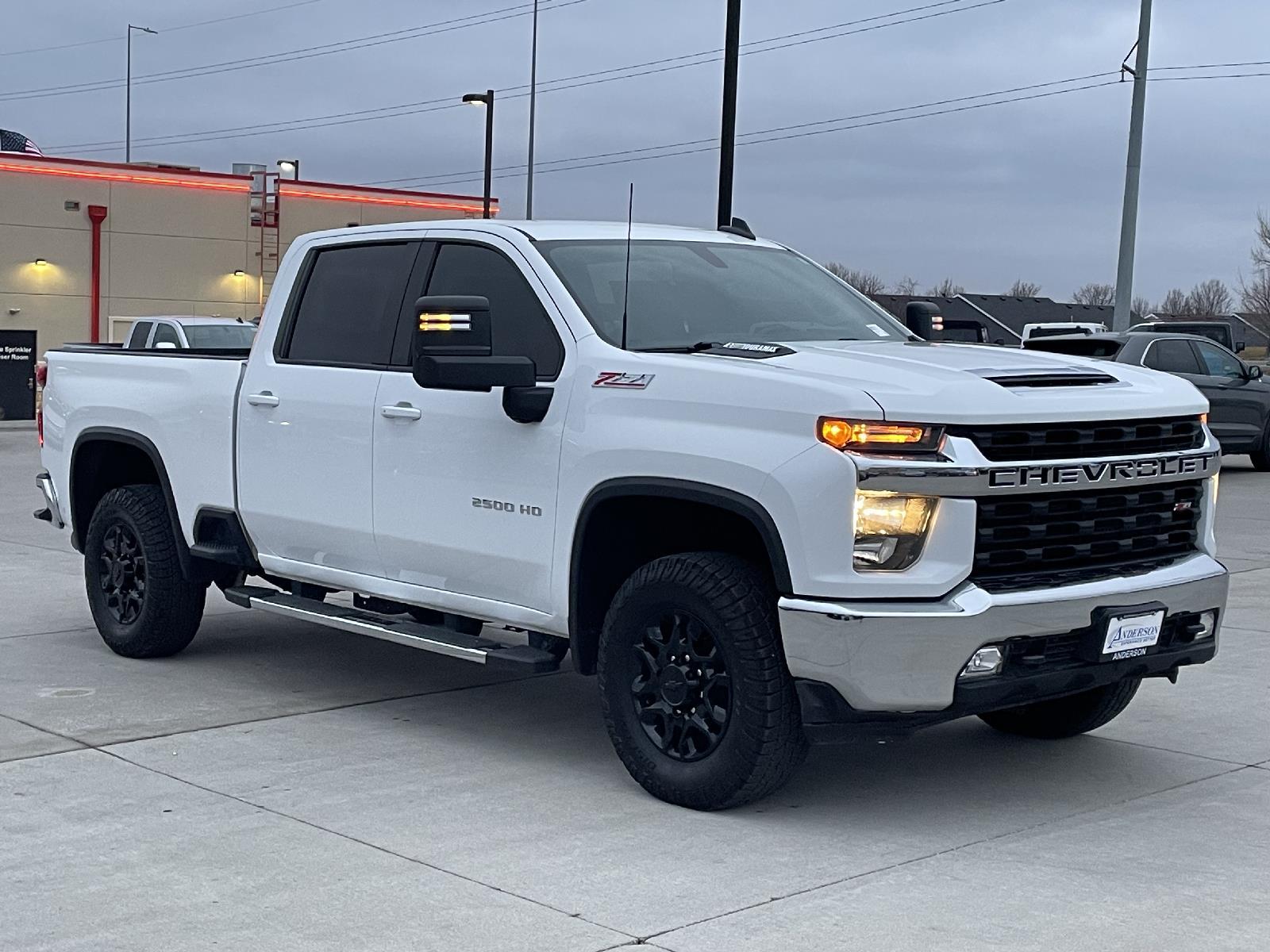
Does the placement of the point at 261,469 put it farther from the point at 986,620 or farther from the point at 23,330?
the point at 23,330

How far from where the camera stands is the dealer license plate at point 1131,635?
551cm

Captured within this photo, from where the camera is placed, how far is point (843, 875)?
504 centimetres

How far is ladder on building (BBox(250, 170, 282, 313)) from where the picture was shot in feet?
125

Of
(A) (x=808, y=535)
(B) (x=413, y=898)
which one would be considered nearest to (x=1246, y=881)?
(A) (x=808, y=535)

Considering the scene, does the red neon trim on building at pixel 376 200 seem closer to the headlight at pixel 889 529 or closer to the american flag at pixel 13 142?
the american flag at pixel 13 142

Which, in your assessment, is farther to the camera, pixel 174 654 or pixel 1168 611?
pixel 174 654

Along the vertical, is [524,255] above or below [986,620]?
above

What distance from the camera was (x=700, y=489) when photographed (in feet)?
18.2

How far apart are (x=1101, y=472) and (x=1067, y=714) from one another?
155 centimetres

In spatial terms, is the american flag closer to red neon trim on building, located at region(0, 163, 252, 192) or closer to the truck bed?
red neon trim on building, located at region(0, 163, 252, 192)

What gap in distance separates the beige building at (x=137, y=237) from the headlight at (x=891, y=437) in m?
31.8

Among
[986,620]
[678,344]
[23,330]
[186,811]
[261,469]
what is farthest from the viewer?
[23,330]

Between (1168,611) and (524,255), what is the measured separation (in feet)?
8.76

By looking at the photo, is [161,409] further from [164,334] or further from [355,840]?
[164,334]
